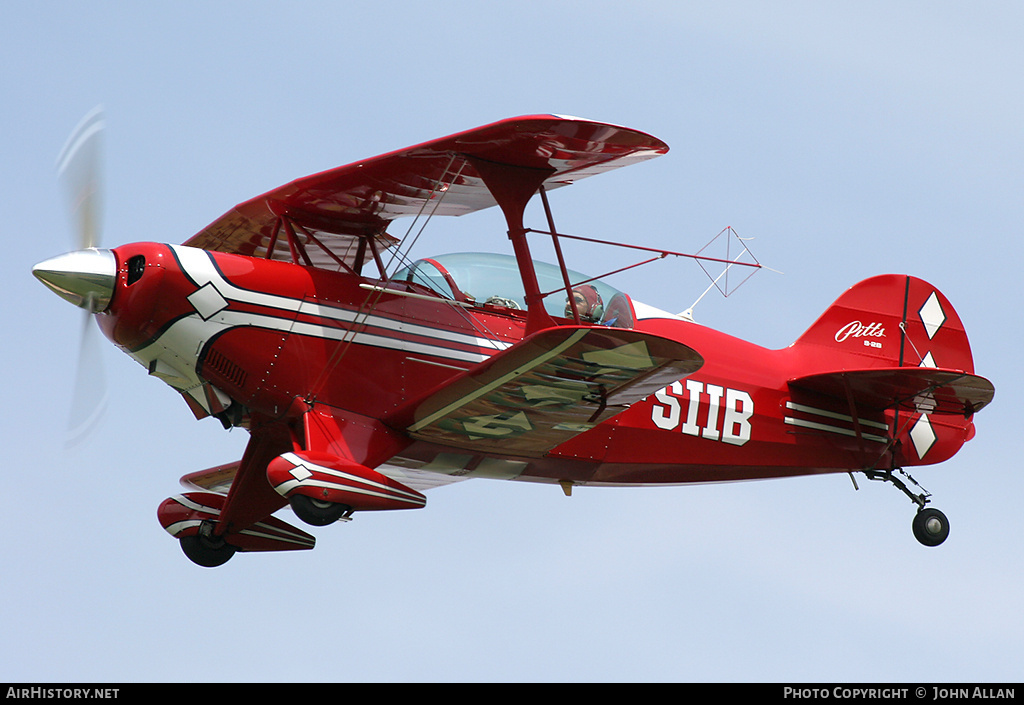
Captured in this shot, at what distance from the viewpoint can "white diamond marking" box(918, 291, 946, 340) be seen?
1387 centimetres

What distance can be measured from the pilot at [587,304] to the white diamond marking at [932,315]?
4230 millimetres

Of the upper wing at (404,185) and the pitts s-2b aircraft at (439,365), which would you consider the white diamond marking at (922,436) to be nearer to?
the pitts s-2b aircraft at (439,365)

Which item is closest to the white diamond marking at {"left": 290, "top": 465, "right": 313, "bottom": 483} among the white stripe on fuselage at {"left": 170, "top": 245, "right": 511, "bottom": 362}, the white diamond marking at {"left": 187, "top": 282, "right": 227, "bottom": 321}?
the white stripe on fuselage at {"left": 170, "top": 245, "right": 511, "bottom": 362}

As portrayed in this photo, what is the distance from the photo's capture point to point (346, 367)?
10.5 meters

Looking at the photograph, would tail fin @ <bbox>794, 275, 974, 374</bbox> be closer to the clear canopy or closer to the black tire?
the clear canopy

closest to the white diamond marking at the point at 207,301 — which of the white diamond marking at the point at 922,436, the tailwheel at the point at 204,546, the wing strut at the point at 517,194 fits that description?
the wing strut at the point at 517,194

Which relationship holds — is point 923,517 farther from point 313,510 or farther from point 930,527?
point 313,510

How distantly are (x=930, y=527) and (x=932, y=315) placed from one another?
7.63 feet

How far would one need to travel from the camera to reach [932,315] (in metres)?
13.9

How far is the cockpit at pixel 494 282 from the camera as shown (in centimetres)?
1110

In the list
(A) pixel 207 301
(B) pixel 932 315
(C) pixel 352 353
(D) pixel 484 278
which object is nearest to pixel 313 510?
(C) pixel 352 353

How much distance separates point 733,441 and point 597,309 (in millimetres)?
2100

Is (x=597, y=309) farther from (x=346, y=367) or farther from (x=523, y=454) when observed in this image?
(x=346, y=367)

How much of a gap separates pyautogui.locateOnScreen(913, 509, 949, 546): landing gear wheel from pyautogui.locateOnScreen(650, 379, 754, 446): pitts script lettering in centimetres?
193
